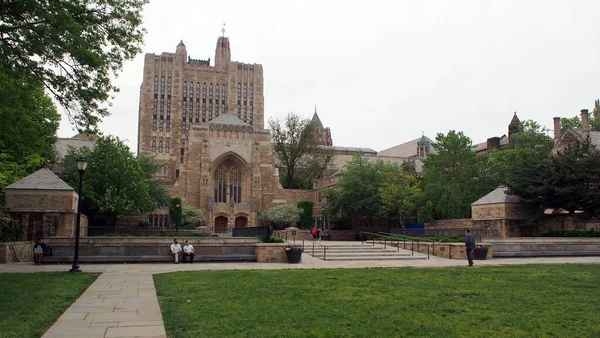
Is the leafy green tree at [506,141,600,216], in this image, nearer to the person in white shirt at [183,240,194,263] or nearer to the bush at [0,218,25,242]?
the person in white shirt at [183,240,194,263]

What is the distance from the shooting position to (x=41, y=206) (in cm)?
2481

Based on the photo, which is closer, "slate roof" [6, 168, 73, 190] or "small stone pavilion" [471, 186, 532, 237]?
"slate roof" [6, 168, 73, 190]

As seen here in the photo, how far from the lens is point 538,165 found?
31203 millimetres

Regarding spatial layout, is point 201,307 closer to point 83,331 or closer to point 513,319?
point 83,331

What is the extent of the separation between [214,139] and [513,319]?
46.4 meters

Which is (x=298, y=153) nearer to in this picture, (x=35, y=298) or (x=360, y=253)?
(x=360, y=253)

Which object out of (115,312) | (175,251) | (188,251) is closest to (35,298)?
(115,312)

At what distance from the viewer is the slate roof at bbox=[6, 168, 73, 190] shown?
2456 centimetres

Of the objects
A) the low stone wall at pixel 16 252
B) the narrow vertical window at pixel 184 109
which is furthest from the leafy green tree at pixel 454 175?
the narrow vertical window at pixel 184 109

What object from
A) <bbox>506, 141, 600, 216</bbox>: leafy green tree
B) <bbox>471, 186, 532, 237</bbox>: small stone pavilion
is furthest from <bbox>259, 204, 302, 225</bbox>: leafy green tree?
<bbox>506, 141, 600, 216</bbox>: leafy green tree

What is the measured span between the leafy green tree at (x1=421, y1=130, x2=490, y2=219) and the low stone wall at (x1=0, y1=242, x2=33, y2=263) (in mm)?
27756

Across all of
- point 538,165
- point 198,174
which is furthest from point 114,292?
point 198,174

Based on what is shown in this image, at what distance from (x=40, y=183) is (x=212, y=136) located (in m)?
27.7

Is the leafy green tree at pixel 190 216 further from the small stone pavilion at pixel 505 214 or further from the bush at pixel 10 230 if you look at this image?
the small stone pavilion at pixel 505 214
